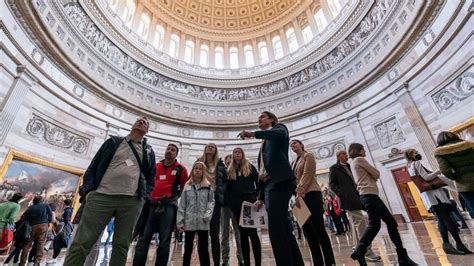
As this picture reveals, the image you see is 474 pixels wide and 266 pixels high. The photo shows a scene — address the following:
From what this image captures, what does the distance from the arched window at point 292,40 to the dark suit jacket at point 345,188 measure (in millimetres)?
18423

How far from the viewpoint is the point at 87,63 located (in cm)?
1245

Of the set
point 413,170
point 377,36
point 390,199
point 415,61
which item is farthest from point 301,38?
point 413,170

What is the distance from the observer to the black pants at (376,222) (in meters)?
2.60

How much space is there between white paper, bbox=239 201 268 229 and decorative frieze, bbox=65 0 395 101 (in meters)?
14.3

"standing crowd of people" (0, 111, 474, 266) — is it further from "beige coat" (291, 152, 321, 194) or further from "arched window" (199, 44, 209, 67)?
"arched window" (199, 44, 209, 67)

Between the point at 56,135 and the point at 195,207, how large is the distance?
10.3m

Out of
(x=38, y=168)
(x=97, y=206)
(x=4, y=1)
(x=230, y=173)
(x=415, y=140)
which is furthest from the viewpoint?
(x=415, y=140)

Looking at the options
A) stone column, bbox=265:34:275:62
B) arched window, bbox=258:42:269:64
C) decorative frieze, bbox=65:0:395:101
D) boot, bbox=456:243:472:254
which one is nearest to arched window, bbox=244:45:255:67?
arched window, bbox=258:42:269:64

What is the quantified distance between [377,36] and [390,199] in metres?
8.94

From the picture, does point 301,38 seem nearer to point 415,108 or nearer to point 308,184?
point 415,108

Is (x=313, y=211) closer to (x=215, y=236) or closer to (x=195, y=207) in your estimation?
(x=215, y=236)

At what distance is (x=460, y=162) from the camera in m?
2.64

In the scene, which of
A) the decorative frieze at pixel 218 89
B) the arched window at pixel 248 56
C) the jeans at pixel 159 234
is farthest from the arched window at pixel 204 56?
the jeans at pixel 159 234

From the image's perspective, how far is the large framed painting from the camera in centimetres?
755
